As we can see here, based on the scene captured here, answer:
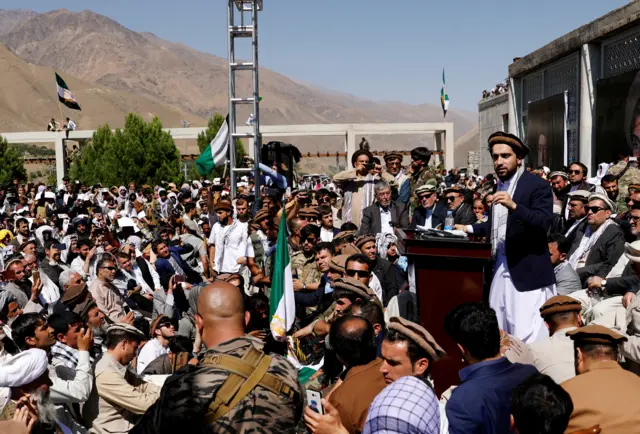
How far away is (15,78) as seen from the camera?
14038 cm

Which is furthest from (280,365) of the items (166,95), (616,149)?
(166,95)

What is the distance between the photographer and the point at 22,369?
13.9 ft

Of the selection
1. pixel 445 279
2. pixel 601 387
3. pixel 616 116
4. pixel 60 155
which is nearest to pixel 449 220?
pixel 445 279

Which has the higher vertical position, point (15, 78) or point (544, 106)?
point (15, 78)

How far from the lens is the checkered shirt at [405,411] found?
11.8 ft

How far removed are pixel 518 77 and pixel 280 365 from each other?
23900mm

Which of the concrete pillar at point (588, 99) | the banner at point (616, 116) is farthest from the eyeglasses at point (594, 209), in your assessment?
the concrete pillar at point (588, 99)

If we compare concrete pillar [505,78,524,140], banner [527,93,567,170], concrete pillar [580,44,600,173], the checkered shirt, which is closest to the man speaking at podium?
the checkered shirt

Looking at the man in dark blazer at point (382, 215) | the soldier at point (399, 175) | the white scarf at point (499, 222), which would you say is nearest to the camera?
the white scarf at point (499, 222)

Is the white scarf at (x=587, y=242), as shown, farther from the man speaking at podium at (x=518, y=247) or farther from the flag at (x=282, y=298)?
the flag at (x=282, y=298)


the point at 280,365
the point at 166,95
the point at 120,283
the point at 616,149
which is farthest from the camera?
the point at 166,95

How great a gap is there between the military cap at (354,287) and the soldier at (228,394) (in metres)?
2.23

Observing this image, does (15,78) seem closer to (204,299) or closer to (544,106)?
(544,106)

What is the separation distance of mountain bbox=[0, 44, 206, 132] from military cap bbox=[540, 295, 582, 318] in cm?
12430
